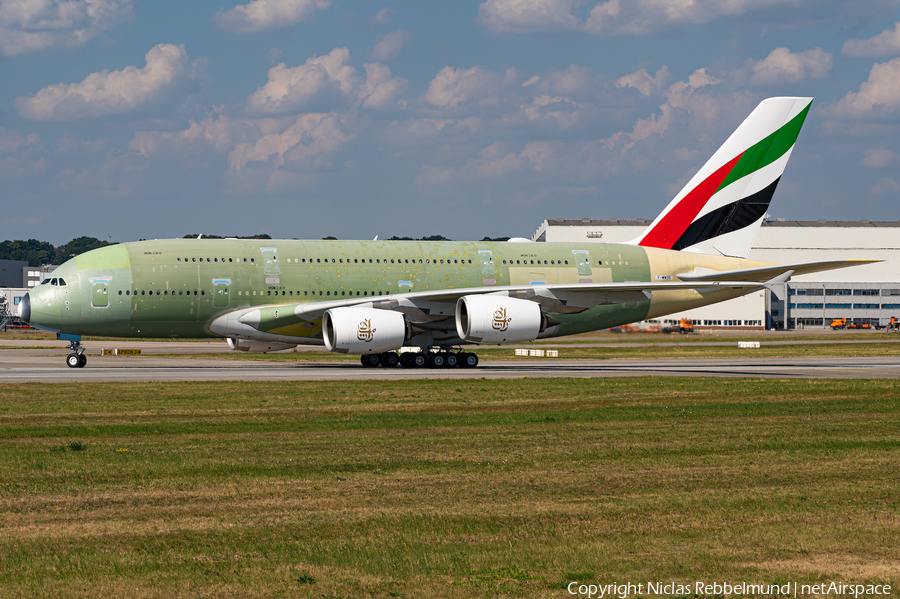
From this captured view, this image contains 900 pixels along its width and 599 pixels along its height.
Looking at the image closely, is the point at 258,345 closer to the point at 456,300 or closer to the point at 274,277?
the point at 274,277

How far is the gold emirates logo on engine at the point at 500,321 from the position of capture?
36.3 meters

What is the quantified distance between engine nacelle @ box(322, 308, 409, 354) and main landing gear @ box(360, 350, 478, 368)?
3.16 m

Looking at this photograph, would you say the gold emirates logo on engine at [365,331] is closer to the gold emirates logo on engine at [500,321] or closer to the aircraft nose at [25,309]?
the gold emirates logo on engine at [500,321]

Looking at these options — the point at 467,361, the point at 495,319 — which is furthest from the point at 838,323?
the point at 495,319

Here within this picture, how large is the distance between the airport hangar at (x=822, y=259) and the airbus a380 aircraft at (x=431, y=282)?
288ft

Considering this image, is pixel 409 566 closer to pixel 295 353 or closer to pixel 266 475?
pixel 266 475

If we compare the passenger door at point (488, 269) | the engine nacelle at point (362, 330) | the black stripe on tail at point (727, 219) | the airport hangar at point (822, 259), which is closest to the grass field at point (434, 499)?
the engine nacelle at point (362, 330)

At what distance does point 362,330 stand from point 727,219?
17.9 metres

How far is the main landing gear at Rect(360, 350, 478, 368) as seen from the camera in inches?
1550

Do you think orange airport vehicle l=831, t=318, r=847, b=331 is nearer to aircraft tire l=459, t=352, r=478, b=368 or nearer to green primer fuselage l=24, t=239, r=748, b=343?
green primer fuselage l=24, t=239, r=748, b=343

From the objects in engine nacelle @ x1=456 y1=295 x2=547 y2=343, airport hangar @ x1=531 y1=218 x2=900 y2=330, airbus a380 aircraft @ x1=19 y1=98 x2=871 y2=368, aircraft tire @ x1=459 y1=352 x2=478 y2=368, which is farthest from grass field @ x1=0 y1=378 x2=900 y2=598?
airport hangar @ x1=531 y1=218 x2=900 y2=330

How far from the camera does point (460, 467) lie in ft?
45.6

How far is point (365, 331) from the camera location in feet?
116

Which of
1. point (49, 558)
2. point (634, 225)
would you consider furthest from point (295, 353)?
point (634, 225)
